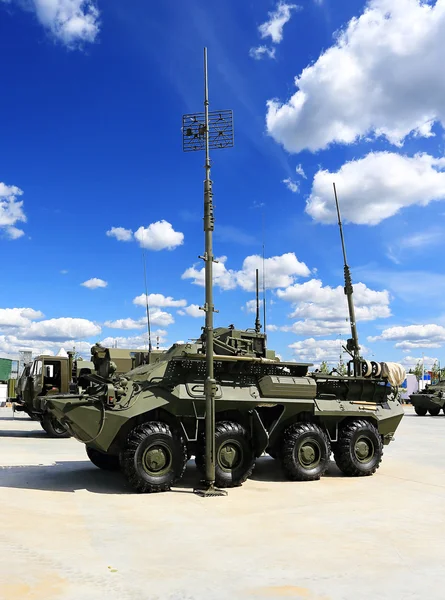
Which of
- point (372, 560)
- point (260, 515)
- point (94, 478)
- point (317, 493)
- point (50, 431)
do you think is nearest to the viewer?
point (372, 560)

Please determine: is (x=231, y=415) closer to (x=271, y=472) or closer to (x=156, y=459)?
(x=156, y=459)

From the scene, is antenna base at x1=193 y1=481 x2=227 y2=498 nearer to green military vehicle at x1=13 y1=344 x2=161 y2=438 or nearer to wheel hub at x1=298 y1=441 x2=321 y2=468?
A: wheel hub at x1=298 y1=441 x2=321 y2=468

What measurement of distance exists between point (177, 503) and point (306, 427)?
9.52 ft

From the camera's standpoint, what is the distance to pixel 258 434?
376 inches

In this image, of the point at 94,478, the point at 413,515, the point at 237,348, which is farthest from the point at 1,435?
the point at 413,515

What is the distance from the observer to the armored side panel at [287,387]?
9.67 metres

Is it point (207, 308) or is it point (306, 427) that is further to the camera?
point (306, 427)

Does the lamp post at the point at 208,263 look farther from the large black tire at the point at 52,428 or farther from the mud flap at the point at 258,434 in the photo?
the large black tire at the point at 52,428

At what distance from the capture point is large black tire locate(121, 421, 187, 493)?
8.36 meters

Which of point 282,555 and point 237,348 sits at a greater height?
point 237,348

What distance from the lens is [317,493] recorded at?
344 inches

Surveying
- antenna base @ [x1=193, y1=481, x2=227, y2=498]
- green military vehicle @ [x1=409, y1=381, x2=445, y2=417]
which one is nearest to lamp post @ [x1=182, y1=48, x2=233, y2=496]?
antenna base @ [x1=193, y1=481, x2=227, y2=498]

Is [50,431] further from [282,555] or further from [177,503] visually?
[282,555]

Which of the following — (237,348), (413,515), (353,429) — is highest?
(237,348)
